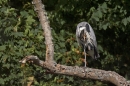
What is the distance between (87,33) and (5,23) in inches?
48.1

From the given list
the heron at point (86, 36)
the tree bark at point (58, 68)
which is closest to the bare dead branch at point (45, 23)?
the tree bark at point (58, 68)

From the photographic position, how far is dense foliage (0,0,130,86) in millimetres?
4691

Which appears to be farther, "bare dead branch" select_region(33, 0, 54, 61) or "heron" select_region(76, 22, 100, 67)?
"heron" select_region(76, 22, 100, 67)

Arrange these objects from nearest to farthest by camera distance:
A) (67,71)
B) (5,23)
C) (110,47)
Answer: (67,71) → (5,23) → (110,47)

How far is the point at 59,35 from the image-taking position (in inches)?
199

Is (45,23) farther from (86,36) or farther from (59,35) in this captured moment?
(59,35)

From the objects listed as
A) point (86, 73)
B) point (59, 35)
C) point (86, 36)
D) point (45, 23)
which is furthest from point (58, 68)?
point (59, 35)

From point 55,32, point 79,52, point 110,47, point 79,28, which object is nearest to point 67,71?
point 79,28

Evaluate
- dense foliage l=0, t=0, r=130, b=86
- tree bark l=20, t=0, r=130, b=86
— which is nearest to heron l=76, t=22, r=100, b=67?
dense foliage l=0, t=0, r=130, b=86

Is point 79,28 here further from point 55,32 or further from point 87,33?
point 55,32

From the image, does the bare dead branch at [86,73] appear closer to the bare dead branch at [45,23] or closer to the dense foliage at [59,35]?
the bare dead branch at [45,23]

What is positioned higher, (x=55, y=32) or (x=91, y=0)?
(x=91, y=0)

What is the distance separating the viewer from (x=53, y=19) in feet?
17.3

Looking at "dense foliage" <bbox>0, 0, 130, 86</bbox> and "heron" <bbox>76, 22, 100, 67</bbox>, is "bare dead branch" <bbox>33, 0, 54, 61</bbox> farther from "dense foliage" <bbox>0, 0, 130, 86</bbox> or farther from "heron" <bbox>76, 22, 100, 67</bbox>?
"dense foliage" <bbox>0, 0, 130, 86</bbox>
